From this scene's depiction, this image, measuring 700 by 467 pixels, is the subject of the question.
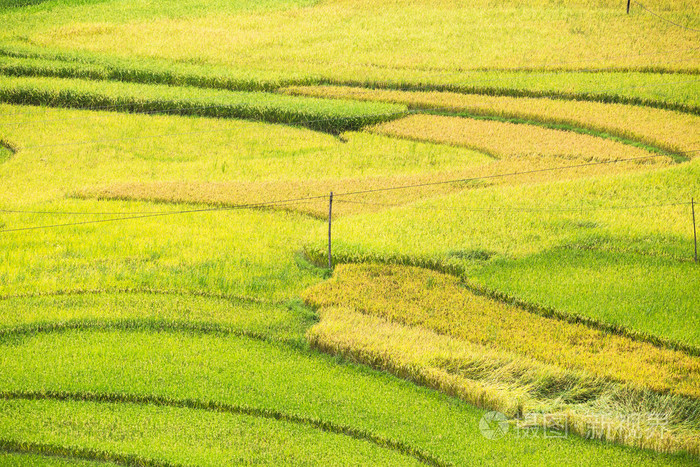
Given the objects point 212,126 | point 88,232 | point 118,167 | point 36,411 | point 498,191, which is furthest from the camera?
point 212,126

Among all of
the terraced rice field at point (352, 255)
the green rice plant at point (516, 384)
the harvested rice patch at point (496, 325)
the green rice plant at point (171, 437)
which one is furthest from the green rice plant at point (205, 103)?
the green rice plant at point (171, 437)

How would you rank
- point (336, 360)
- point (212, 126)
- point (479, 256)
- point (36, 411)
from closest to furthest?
point (36, 411), point (336, 360), point (479, 256), point (212, 126)

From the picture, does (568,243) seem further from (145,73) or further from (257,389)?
(145,73)

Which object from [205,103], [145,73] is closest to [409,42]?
[145,73]

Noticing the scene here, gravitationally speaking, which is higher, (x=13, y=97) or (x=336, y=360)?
(x=13, y=97)

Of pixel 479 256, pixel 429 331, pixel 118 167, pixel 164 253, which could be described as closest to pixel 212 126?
pixel 118 167

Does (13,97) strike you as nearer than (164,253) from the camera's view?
No

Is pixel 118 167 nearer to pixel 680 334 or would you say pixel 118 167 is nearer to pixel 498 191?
pixel 498 191
